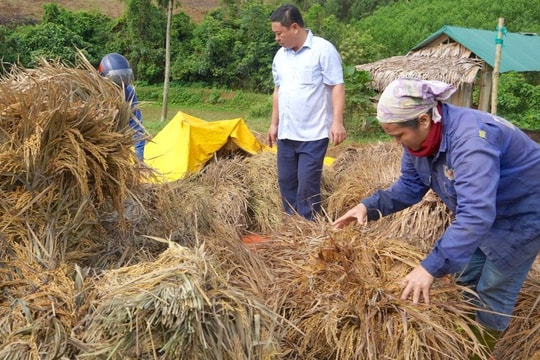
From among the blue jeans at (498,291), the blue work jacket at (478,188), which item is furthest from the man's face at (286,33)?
the blue jeans at (498,291)

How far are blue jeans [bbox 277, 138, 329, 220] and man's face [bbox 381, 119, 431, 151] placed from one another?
1.74 m

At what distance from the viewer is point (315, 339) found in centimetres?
212

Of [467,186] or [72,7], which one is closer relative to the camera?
[467,186]

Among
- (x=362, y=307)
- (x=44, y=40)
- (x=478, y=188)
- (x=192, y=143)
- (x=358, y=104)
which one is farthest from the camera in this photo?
(x=44, y=40)

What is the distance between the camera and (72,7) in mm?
28484

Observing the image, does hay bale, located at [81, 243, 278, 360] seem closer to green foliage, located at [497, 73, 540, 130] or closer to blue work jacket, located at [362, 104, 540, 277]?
blue work jacket, located at [362, 104, 540, 277]

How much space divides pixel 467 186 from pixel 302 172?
81.9 inches

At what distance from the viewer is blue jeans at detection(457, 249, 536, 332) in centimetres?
228

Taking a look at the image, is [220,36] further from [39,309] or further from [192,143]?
[39,309]

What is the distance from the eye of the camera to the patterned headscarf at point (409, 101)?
192 cm

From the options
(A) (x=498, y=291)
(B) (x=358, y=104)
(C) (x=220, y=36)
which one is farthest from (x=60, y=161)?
(C) (x=220, y=36)

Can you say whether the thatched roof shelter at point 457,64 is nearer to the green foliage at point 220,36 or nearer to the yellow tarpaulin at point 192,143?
the green foliage at point 220,36

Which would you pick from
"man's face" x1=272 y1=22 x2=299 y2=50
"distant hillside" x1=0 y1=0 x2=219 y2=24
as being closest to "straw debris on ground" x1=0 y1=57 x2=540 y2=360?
"man's face" x1=272 y1=22 x2=299 y2=50

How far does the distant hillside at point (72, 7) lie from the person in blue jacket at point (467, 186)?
26.2 metres
